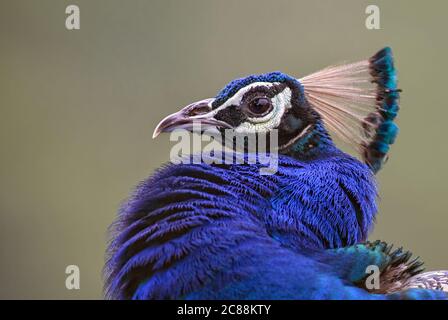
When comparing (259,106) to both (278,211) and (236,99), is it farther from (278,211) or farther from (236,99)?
(278,211)

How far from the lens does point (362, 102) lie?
1.62 meters

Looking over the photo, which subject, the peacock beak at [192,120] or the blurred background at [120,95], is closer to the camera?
the peacock beak at [192,120]

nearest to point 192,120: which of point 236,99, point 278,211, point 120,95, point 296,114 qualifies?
point 236,99

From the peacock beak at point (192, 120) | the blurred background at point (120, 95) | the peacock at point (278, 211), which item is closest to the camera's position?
the peacock at point (278, 211)

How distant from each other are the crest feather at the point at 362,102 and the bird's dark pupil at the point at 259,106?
11cm

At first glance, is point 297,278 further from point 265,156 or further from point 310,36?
point 310,36

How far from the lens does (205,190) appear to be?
1.34m

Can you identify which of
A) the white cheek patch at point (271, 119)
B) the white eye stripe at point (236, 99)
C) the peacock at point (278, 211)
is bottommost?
the peacock at point (278, 211)

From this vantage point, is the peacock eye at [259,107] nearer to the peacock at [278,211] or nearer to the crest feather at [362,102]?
the peacock at [278,211]

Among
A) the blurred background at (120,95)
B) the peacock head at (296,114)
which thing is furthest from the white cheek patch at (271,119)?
the blurred background at (120,95)

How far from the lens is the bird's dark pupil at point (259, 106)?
1.58 meters

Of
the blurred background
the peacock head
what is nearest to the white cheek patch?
the peacock head

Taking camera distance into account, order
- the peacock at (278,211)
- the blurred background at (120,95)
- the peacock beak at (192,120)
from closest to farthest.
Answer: the peacock at (278,211) < the peacock beak at (192,120) < the blurred background at (120,95)
